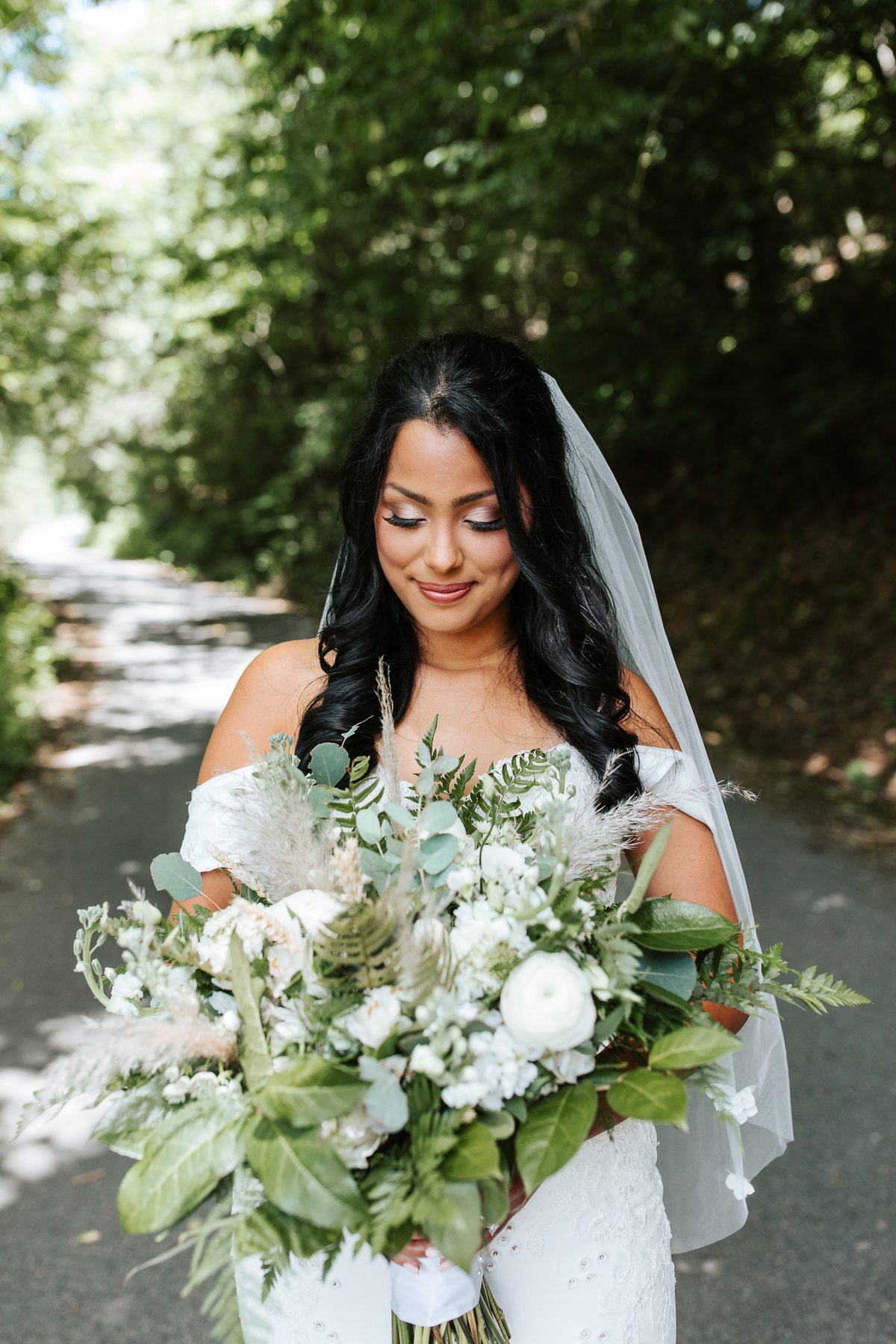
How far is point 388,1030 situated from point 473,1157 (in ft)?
0.56

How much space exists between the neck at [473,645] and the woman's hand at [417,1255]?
1211 mm

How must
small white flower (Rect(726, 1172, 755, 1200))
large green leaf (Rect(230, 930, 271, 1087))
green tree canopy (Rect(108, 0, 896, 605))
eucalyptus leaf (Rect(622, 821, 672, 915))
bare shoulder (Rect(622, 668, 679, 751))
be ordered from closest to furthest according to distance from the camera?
1. large green leaf (Rect(230, 930, 271, 1087))
2. eucalyptus leaf (Rect(622, 821, 672, 915))
3. small white flower (Rect(726, 1172, 755, 1200))
4. bare shoulder (Rect(622, 668, 679, 751))
5. green tree canopy (Rect(108, 0, 896, 605))

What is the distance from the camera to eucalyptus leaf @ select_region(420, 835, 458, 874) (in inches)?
49.1

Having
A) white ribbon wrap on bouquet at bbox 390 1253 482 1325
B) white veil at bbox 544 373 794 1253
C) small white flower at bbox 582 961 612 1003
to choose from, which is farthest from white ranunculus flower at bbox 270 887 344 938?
white veil at bbox 544 373 794 1253

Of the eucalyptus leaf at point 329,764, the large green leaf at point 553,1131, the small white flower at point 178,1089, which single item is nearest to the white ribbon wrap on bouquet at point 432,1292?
the large green leaf at point 553,1131

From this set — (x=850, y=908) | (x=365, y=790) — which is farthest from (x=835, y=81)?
(x=365, y=790)

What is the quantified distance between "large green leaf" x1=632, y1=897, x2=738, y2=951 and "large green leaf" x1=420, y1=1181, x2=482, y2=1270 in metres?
0.40

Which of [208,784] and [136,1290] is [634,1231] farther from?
[136,1290]

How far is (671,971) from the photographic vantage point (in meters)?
1.32

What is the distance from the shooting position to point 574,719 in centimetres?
204

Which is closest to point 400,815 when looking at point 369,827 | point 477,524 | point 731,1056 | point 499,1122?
point 369,827

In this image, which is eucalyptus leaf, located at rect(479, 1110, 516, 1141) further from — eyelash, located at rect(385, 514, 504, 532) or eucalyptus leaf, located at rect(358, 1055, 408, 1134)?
eyelash, located at rect(385, 514, 504, 532)

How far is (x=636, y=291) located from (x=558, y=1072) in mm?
9121

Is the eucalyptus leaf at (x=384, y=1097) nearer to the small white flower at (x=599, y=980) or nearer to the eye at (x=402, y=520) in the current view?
the small white flower at (x=599, y=980)
